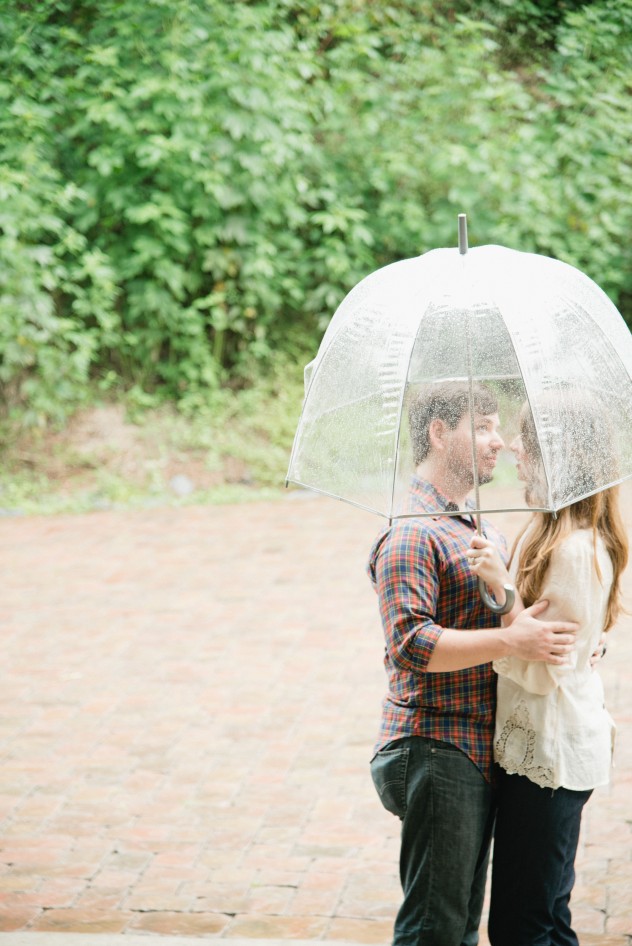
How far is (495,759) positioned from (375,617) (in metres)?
3.81

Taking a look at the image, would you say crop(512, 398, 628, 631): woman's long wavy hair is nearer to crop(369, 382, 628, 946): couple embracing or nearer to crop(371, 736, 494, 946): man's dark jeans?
crop(369, 382, 628, 946): couple embracing

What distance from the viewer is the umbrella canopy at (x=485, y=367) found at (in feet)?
7.76

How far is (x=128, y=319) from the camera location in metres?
10.3

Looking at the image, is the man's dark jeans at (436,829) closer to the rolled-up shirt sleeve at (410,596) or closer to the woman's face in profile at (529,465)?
the rolled-up shirt sleeve at (410,596)

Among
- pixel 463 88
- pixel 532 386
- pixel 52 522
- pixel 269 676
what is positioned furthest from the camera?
pixel 463 88

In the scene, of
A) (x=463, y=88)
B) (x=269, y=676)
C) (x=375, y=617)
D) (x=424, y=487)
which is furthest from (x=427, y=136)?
(x=424, y=487)

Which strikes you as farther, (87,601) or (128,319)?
(128,319)

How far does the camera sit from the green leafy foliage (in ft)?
31.7

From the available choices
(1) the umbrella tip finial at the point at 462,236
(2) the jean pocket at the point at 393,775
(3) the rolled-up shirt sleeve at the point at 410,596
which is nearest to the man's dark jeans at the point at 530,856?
(2) the jean pocket at the point at 393,775

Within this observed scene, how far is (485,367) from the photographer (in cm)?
237

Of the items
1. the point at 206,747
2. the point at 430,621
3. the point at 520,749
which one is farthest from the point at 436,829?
the point at 206,747

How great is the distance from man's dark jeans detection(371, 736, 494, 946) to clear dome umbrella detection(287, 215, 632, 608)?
0.59 m

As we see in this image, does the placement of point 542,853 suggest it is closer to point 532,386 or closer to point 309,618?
point 532,386

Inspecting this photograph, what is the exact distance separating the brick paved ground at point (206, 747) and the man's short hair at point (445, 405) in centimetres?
175
